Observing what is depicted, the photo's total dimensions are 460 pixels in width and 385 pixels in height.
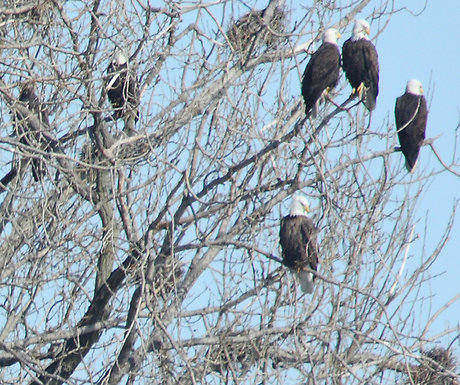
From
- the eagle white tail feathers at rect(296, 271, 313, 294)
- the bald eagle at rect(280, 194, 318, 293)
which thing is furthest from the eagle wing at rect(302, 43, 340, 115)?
the eagle white tail feathers at rect(296, 271, 313, 294)

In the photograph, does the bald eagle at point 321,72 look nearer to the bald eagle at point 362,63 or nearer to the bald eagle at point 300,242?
the bald eagle at point 362,63

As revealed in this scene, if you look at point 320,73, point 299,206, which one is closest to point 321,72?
point 320,73

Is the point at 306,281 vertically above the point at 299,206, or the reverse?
the point at 299,206

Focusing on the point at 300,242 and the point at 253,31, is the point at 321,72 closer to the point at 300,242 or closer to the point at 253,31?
the point at 253,31

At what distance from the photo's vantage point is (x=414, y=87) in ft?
27.2

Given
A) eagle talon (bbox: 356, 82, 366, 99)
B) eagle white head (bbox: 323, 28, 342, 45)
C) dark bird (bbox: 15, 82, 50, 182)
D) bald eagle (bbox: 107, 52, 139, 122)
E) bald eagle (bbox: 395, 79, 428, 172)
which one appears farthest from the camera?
bald eagle (bbox: 395, 79, 428, 172)

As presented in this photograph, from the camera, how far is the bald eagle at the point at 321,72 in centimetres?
687

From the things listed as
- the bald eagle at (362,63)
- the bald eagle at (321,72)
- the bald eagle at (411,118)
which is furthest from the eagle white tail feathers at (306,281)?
the bald eagle at (411,118)

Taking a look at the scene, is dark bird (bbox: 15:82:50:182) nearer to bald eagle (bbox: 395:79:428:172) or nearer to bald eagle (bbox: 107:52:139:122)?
bald eagle (bbox: 107:52:139:122)

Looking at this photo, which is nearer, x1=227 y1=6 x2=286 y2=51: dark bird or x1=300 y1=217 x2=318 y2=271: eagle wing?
x1=300 y1=217 x2=318 y2=271: eagle wing

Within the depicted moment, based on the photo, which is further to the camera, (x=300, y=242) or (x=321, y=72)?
(x=321, y=72)

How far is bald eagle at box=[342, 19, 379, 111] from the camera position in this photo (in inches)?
280

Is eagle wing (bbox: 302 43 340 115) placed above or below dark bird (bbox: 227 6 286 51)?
below

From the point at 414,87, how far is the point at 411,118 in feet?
1.64
